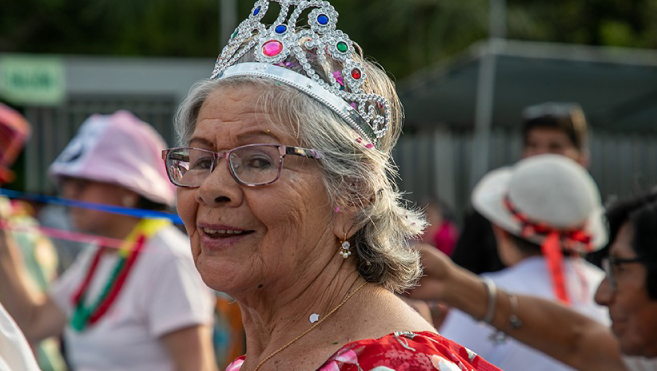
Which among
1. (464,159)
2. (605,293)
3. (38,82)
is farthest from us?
(464,159)

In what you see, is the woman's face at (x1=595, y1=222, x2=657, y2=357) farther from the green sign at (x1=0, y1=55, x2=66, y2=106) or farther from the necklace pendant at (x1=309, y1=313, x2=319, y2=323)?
the green sign at (x1=0, y1=55, x2=66, y2=106)

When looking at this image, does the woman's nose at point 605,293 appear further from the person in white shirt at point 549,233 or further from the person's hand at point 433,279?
the person in white shirt at point 549,233

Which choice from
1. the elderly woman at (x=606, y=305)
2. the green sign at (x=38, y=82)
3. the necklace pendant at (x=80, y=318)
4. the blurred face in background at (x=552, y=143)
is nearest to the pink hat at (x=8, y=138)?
the necklace pendant at (x=80, y=318)

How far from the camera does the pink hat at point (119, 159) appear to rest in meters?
3.82

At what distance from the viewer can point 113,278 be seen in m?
3.60

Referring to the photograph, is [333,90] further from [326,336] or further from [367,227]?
[326,336]

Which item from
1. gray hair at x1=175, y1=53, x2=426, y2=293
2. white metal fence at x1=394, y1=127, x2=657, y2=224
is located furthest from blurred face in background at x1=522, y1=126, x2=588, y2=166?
white metal fence at x1=394, y1=127, x2=657, y2=224

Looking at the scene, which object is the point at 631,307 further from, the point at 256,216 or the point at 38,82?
the point at 38,82

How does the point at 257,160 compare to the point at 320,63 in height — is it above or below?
below

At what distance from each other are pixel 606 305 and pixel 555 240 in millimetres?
792

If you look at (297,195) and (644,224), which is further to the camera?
(644,224)

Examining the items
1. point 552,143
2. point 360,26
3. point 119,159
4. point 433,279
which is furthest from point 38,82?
point 360,26

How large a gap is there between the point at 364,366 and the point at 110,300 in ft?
7.28

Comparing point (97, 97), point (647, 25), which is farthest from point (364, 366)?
point (647, 25)
